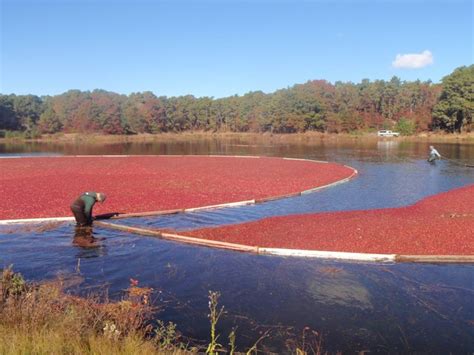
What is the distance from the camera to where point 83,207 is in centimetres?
1483

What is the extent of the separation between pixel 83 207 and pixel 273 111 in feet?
336

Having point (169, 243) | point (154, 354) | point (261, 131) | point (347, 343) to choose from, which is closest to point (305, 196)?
point (169, 243)

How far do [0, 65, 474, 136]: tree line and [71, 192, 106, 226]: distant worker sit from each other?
87.1 metres

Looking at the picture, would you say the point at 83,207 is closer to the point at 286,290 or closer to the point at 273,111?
the point at 286,290

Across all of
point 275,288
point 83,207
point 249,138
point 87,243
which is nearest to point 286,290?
point 275,288

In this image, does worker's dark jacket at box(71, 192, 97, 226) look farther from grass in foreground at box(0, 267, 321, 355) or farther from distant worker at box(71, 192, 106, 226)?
grass in foreground at box(0, 267, 321, 355)

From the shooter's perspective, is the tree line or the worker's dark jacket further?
the tree line

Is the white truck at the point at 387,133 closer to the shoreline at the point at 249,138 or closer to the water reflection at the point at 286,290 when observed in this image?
the shoreline at the point at 249,138

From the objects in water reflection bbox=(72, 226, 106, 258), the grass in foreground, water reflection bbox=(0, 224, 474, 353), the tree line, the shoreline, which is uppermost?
the tree line

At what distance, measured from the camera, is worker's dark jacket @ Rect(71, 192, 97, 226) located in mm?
14750

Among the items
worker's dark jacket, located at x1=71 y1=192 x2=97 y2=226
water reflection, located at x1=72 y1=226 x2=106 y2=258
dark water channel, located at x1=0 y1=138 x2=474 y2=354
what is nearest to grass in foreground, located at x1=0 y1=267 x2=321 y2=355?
dark water channel, located at x1=0 y1=138 x2=474 y2=354

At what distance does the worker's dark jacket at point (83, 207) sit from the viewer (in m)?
14.8

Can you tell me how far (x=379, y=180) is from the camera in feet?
92.8

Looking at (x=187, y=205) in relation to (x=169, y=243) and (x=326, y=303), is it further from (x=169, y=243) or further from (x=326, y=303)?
(x=326, y=303)
